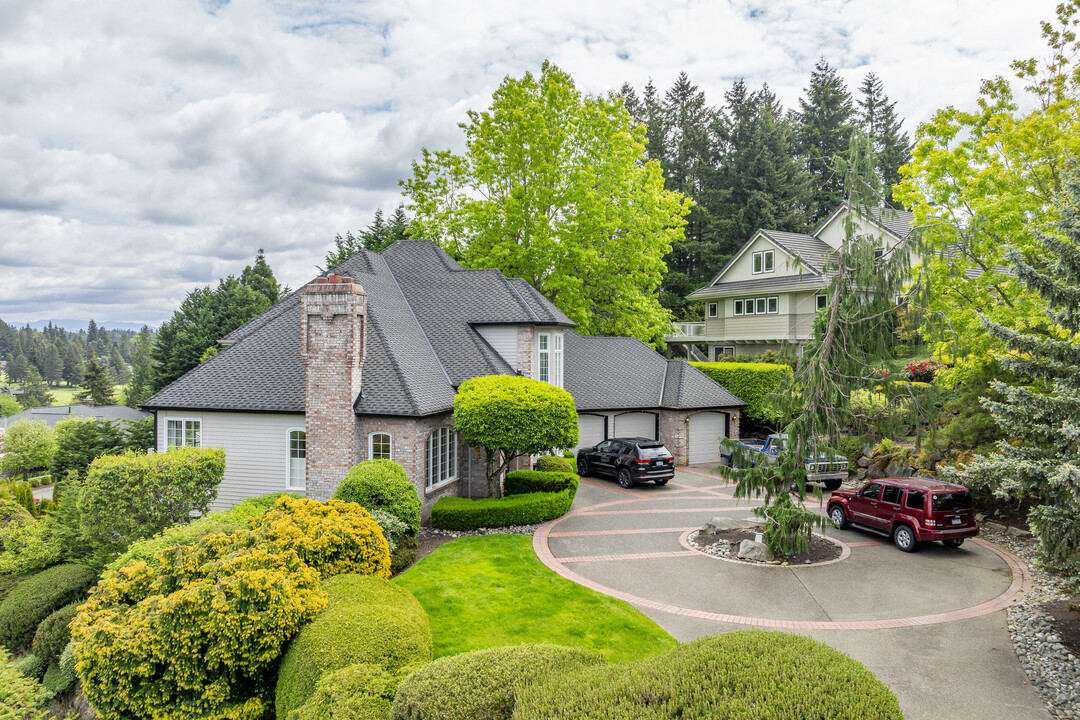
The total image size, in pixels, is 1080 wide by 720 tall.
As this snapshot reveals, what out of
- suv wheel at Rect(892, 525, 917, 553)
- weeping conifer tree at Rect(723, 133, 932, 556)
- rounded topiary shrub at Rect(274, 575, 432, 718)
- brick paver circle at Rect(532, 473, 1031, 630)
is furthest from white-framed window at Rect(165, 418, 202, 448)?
suv wheel at Rect(892, 525, 917, 553)

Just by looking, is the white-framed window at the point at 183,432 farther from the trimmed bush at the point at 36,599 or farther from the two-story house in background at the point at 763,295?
the two-story house in background at the point at 763,295

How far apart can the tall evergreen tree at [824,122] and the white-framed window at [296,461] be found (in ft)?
163

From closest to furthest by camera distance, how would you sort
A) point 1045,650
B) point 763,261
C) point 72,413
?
point 1045,650 < point 763,261 < point 72,413

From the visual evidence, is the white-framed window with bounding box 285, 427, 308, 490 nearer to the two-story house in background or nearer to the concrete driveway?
the concrete driveway

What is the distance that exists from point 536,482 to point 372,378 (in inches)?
243

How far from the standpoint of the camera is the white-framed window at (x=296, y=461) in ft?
60.3

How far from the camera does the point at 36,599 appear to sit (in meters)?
13.4

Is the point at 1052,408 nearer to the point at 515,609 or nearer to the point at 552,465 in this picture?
the point at 515,609

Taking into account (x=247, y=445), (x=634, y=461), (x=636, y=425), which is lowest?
(x=634, y=461)

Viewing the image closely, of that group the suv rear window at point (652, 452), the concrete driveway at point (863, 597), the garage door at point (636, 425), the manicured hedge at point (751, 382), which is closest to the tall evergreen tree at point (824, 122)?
the manicured hedge at point (751, 382)

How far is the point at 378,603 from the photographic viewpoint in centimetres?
916

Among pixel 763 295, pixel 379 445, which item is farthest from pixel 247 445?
pixel 763 295

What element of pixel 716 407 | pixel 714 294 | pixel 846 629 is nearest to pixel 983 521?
pixel 846 629

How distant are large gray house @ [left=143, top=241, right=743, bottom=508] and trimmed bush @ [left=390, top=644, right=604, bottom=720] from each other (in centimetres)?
1079
